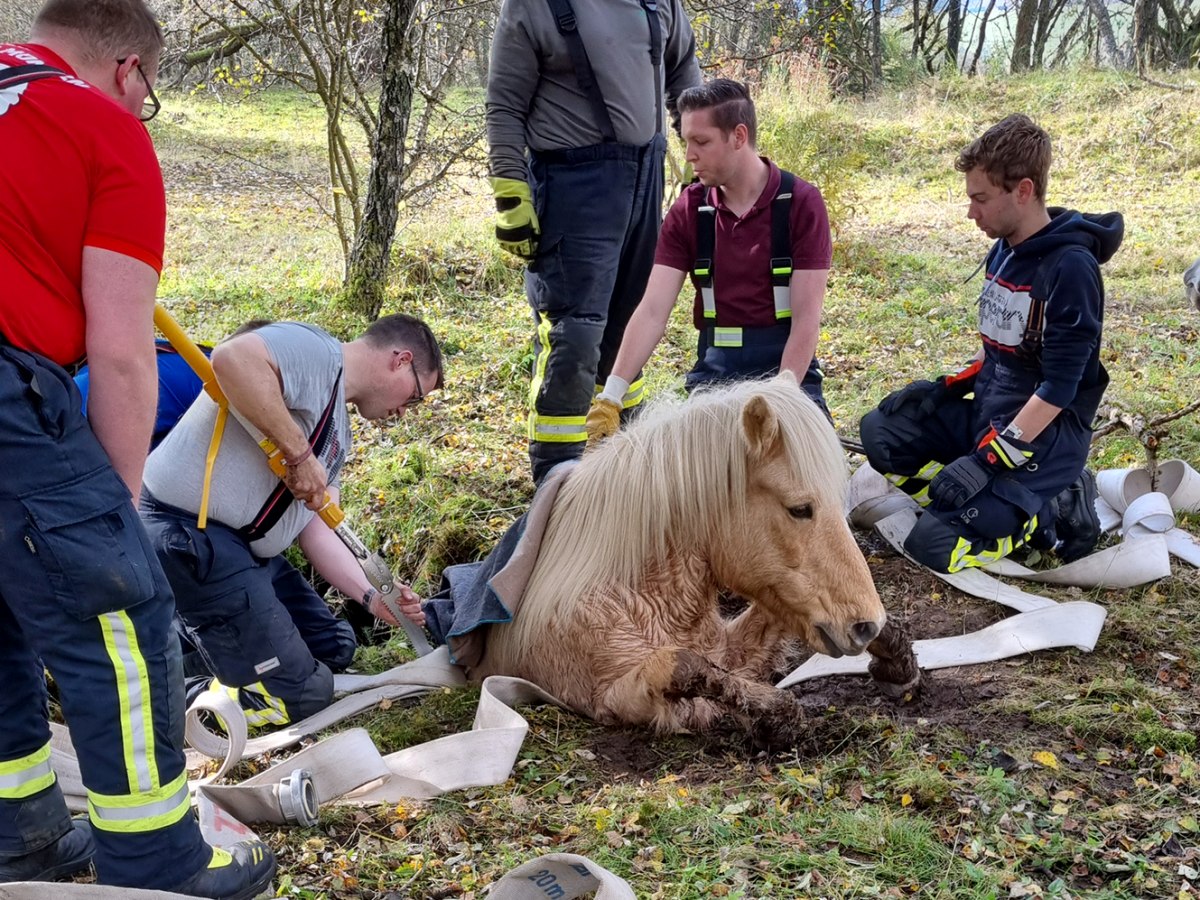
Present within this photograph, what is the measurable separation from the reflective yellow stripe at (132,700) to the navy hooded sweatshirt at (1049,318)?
11.9 ft

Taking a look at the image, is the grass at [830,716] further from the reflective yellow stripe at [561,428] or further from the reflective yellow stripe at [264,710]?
the reflective yellow stripe at [561,428]

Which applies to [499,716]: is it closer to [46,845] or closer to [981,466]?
[46,845]

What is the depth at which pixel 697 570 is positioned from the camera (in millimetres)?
3602

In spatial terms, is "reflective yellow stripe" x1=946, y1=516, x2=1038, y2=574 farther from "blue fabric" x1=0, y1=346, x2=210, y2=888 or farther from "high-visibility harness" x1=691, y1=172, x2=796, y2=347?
"blue fabric" x1=0, y1=346, x2=210, y2=888

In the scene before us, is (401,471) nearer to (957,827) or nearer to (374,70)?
(957,827)

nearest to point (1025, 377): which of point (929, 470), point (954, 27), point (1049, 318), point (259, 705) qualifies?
point (1049, 318)

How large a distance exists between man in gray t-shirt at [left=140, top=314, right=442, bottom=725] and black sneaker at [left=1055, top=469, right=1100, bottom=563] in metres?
3.07

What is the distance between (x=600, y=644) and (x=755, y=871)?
110cm

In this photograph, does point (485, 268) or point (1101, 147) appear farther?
point (1101, 147)

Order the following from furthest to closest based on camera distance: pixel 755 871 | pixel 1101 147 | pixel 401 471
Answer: pixel 1101 147, pixel 401 471, pixel 755 871

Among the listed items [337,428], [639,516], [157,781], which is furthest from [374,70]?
[157,781]

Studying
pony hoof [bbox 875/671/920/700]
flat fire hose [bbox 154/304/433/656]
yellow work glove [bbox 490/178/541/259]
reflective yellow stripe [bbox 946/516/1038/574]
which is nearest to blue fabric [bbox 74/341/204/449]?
flat fire hose [bbox 154/304/433/656]

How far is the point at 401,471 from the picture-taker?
555 centimetres

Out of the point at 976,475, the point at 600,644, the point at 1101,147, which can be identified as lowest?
the point at 600,644
